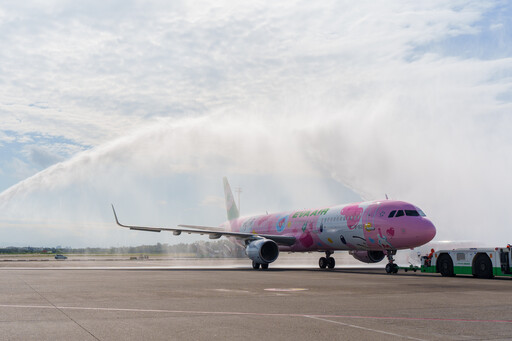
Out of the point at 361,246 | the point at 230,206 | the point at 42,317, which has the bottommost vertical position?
the point at 42,317

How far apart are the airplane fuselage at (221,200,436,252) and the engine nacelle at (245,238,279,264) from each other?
2.95 meters

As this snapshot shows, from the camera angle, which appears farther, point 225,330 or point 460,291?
point 460,291

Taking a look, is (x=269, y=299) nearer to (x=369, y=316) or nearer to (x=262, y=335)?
(x=369, y=316)

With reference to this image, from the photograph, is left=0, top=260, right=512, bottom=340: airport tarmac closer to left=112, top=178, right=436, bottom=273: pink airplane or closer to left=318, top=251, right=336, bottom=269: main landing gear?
left=112, top=178, right=436, bottom=273: pink airplane

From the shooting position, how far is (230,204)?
200ft

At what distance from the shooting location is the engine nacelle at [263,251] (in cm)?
3841

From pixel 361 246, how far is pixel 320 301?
20.5m

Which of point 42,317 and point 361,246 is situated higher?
point 361,246

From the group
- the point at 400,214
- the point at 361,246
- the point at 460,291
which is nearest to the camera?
the point at 460,291

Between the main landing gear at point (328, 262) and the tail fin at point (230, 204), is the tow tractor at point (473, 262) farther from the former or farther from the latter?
the tail fin at point (230, 204)

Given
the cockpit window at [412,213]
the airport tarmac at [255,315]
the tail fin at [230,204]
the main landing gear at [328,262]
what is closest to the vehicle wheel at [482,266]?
the cockpit window at [412,213]

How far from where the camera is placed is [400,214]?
31219 millimetres

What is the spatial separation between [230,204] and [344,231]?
2701 cm

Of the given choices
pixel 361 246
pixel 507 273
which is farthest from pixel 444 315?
pixel 361 246
